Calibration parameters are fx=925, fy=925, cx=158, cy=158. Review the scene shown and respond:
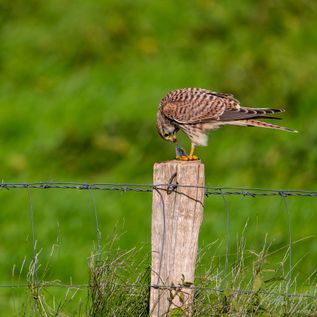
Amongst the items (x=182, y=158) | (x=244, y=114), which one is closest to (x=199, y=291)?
(x=182, y=158)

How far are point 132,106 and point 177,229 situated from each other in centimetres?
804

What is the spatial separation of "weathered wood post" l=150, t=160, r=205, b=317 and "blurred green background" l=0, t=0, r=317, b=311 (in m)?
3.60

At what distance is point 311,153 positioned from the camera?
1164 centimetres

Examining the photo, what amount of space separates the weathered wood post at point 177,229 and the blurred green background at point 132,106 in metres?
3.60

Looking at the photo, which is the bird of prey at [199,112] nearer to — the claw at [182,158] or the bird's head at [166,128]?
the bird's head at [166,128]

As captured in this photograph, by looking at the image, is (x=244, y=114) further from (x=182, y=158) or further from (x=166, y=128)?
(x=182, y=158)

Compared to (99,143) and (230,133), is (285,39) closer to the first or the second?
(230,133)

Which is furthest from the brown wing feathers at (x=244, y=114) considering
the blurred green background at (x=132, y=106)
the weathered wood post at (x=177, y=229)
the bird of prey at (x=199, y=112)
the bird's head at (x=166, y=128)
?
the weathered wood post at (x=177, y=229)

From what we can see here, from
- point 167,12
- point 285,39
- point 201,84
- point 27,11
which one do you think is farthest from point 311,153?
point 27,11

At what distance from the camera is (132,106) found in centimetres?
1330

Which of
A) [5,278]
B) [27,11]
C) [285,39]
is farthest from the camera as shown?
[27,11]

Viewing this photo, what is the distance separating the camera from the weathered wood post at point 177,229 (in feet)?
17.6

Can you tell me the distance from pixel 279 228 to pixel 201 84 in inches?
167

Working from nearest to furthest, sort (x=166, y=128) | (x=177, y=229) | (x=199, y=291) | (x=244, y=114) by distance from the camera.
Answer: (x=177, y=229) < (x=199, y=291) < (x=244, y=114) < (x=166, y=128)
